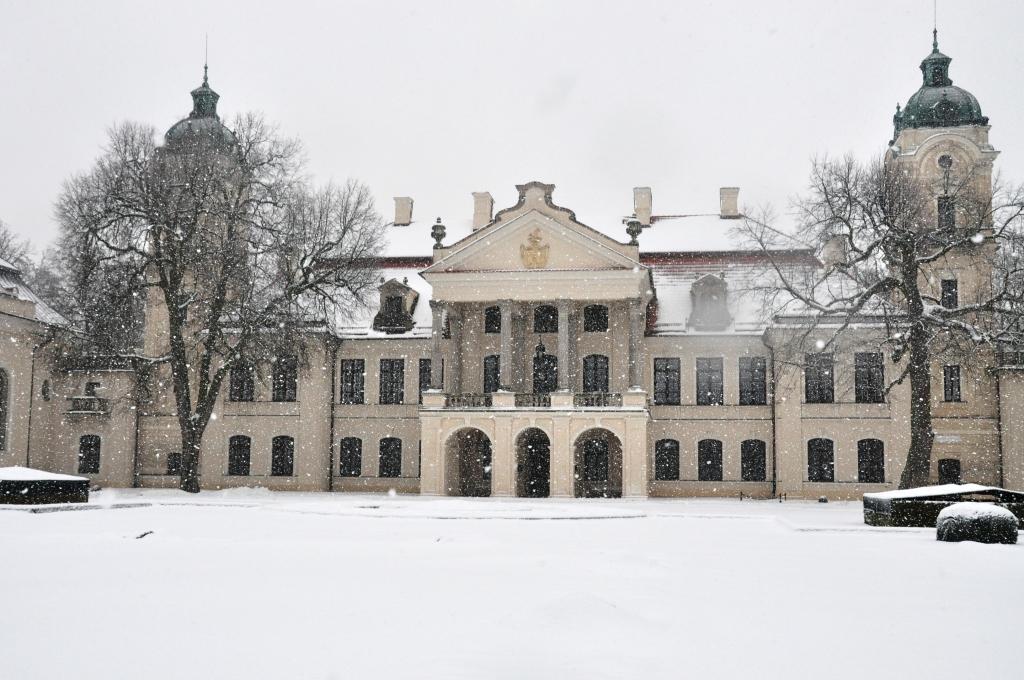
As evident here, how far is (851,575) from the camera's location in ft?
46.0

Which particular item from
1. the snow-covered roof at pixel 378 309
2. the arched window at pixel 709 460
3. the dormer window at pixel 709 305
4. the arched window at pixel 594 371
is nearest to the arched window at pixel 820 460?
the arched window at pixel 709 460

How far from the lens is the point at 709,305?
4238 cm

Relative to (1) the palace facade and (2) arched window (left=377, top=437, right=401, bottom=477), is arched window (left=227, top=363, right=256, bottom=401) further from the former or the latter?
(2) arched window (left=377, top=437, right=401, bottom=477)

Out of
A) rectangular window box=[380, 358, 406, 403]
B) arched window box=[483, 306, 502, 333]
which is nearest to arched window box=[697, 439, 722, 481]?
arched window box=[483, 306, 502, 333]

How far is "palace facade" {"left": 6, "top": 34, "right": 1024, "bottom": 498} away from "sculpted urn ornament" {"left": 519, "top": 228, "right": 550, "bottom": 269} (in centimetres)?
9

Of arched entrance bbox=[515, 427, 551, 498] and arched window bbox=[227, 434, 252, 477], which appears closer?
arched entrance bbox=[515, 427, 551, 498]

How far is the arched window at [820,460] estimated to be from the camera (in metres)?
39.7

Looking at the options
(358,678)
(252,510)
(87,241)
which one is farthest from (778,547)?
(87,241)

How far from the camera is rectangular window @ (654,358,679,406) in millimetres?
41750

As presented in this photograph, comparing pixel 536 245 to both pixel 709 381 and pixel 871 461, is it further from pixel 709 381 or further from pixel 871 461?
pixel 871 461

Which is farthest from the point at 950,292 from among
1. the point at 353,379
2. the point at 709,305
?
the point at 353,379

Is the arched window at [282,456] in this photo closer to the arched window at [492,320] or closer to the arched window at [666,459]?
the arched window at [492,320]

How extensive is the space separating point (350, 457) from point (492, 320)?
8.49 metres

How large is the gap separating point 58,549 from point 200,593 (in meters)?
5.13
